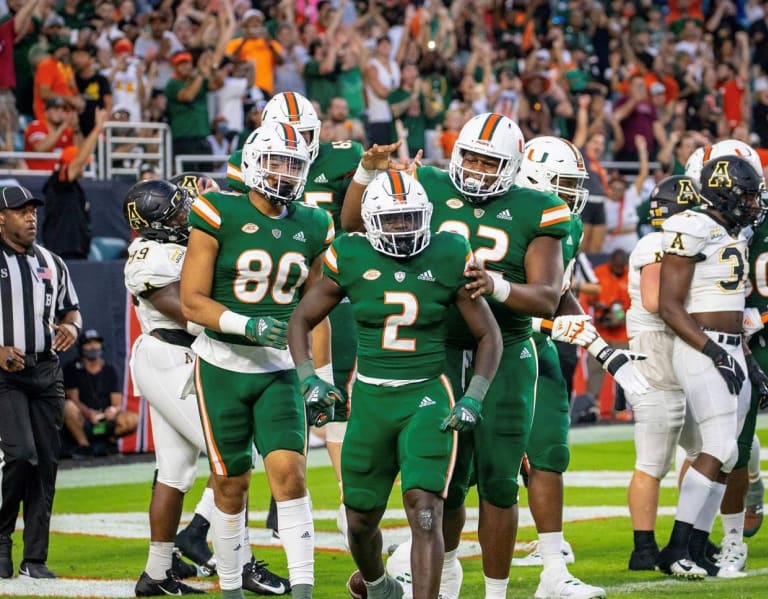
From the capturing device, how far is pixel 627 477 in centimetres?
1056

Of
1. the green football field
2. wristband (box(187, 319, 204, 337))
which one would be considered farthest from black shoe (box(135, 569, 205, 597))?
wristband (box(187, 319, 204, 337))

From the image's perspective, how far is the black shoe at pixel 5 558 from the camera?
673 cm

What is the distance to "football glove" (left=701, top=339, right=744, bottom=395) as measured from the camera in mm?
6461

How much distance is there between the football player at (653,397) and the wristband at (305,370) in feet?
7.06

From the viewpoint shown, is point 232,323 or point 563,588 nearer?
point 232,323

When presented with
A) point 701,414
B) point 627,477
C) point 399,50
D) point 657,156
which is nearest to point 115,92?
point 399,50

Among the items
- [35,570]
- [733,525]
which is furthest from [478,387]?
[35,570]

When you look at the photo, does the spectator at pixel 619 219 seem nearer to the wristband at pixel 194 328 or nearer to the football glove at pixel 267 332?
the wristband at pixel 194 328

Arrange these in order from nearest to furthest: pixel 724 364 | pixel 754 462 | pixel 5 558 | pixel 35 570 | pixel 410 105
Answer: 1. pixel 724 364
2. pixel 35 570
3. pixel 5 558
4. pixel 754 462
5. pixel 410 105

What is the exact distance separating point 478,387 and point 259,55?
32.1 ft

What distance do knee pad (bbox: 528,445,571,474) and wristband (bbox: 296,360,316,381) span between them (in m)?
1.33

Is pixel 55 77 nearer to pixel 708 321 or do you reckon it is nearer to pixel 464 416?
pixel 708 321

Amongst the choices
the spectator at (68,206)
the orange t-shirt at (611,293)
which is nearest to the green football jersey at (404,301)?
the spectator at (68,206)

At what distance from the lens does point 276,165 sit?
5445 mm
